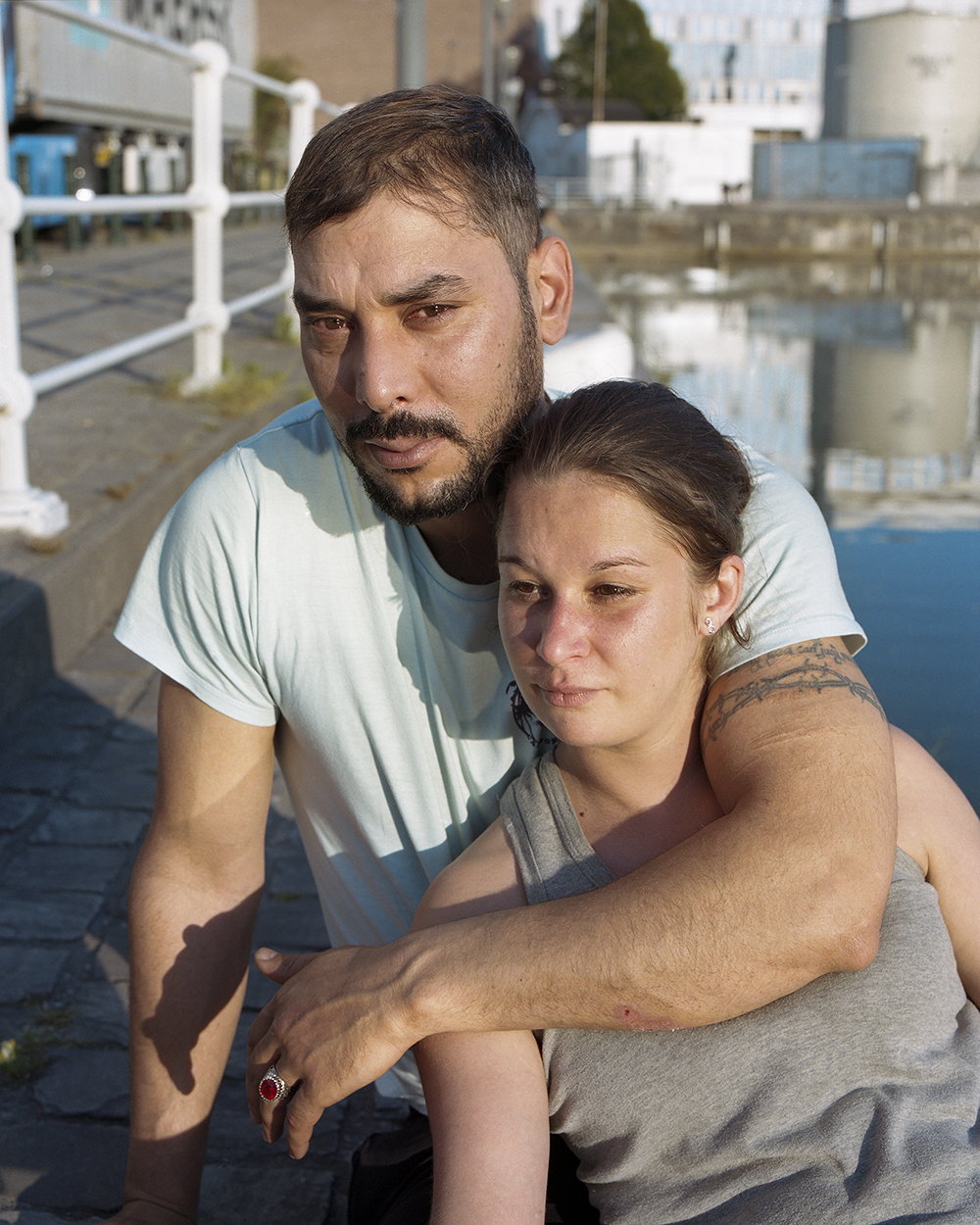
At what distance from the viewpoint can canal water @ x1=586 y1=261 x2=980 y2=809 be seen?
15.8ft

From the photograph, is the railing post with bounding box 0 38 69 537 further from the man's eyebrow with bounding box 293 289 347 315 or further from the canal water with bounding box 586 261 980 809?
the man's eyebrow with bounding box 293 289 347 315

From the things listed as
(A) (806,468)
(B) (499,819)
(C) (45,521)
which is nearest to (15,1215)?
(B) (499,819)

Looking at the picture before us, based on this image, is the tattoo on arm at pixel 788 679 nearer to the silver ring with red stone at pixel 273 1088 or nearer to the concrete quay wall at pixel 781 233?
the silver ring with red stone at pixel 273 1088

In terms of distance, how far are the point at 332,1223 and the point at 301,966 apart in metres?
0.59

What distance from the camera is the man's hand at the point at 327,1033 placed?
1536 millimetres

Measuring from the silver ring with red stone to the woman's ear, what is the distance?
2.53 ft

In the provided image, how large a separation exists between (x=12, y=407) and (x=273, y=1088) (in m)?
2.92

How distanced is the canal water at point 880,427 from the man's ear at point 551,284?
9.7 inches

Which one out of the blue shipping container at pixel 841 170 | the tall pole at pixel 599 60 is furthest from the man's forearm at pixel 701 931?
the tall pole at pixel 599 60

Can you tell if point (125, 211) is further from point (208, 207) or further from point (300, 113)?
point (300, 113)

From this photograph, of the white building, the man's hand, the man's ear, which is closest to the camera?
the man's hand

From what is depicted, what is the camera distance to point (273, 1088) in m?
1.61

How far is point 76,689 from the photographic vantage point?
3920 millimetres

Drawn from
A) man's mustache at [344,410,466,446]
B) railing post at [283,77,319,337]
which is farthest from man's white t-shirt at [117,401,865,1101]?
railing post at [283,77,319,337]
